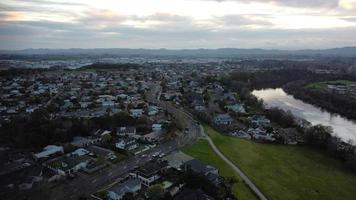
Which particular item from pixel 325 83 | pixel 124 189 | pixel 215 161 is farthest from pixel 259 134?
pixel 325 83

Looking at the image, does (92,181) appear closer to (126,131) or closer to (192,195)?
Answer: (192,195)

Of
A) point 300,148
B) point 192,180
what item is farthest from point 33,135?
point 300,148

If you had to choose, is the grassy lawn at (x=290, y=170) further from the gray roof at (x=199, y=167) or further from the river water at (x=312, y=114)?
the river water at (x=312, y=114)

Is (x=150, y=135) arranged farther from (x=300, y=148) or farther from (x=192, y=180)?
(x=300, y=148)

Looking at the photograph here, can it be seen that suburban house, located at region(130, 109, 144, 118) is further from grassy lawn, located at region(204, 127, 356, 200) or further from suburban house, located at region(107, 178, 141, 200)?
suburban house, located at region(107, 178, 141, 200)

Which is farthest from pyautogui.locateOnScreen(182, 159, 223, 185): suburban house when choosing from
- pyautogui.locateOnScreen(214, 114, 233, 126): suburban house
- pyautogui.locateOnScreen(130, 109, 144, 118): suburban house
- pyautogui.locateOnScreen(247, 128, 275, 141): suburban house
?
pyautogui.locateOnScreen(130, 109, 144, 118): suburban house

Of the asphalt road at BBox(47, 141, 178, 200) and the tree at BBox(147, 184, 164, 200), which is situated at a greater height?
the tree at BBox(147, 184, 164, 200)
